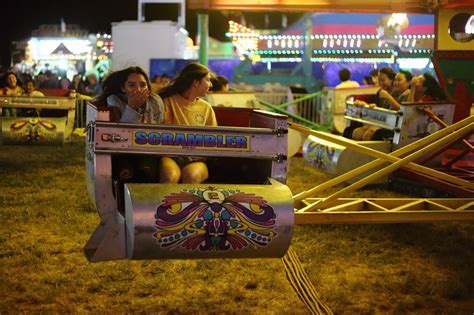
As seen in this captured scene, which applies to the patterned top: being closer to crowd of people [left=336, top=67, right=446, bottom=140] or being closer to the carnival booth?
crowd of people [left=336, top=67, right=446, bottom=140]

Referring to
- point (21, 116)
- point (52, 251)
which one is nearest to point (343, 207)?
point (52, 251)

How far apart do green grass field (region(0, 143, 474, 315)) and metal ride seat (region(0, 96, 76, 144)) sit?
5449 millimetres

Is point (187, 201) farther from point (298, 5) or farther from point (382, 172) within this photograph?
point (298, 5)

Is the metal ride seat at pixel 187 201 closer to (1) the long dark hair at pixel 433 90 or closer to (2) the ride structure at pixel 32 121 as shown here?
(1) the long dark hair at pixel 433 90

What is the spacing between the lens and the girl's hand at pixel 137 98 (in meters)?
4.97

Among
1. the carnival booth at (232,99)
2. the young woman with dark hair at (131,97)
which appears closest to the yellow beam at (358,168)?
the young woman with dark hair at (131,97)

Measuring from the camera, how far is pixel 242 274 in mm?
5652

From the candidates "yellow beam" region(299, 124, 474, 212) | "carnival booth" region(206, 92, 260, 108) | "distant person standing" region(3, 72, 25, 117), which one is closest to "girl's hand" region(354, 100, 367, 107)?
"carnival booth" region(206, 92, 260, 108)

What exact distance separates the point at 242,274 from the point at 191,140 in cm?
176

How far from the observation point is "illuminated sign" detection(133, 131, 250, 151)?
4.19 m

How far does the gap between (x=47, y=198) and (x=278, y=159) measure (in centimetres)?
486

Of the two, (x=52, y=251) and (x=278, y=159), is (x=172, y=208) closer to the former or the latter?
(x=278, y=159)

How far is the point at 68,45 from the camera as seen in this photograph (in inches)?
1400

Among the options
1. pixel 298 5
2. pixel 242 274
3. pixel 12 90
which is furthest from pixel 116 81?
pixel 12 90
